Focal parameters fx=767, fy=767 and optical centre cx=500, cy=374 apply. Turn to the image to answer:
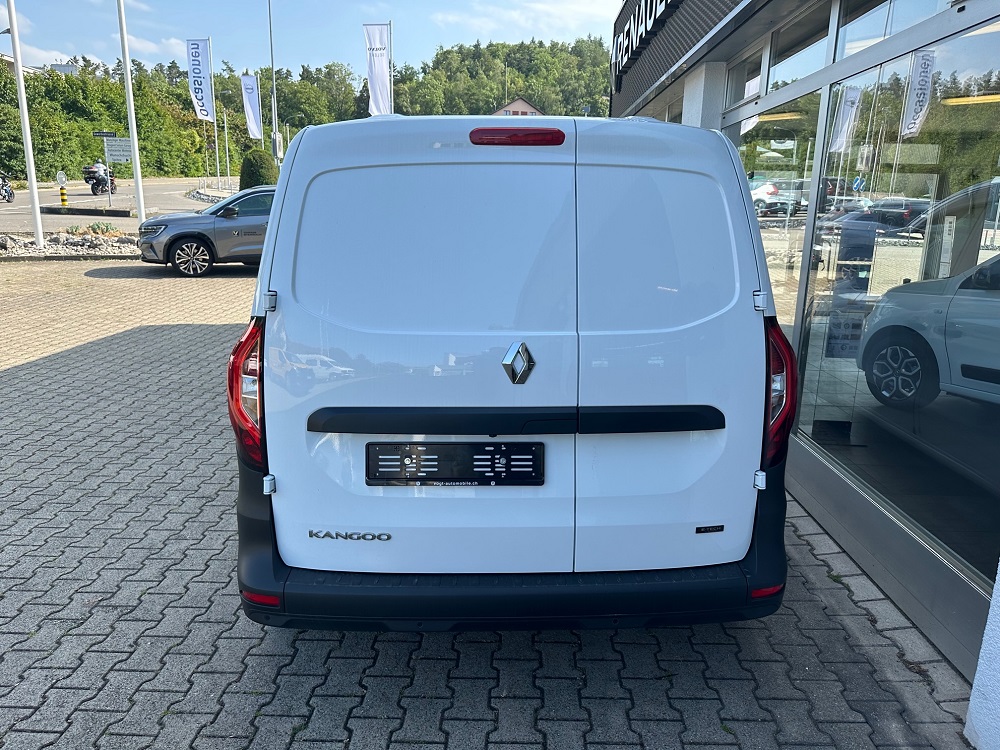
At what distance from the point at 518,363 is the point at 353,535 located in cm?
78

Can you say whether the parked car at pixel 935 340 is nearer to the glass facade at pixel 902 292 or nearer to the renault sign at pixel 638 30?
the glass facade at pixel 902 292

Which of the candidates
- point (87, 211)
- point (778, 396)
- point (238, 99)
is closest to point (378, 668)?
point (778, 396)

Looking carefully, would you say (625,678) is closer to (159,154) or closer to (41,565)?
(41,565)

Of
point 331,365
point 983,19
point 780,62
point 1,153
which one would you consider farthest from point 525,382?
point 1,153

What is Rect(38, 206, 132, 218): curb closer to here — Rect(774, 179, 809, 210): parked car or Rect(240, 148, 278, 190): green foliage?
Rect(240, 148, 278, 190): green foliage

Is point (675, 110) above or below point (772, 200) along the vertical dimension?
above

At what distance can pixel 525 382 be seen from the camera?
93.9 inches

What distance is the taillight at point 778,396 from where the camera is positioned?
2.54 m

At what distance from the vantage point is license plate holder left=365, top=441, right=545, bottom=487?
2.44 metres

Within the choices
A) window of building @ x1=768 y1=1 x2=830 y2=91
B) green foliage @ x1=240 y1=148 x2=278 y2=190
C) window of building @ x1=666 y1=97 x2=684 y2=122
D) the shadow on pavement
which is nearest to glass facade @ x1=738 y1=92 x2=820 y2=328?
window of building @ x1=768 y1=1 x2=830 y2=91

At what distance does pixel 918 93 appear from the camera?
4000 mm

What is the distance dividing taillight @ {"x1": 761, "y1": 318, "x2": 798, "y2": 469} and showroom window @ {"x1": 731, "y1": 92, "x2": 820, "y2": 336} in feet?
8.35

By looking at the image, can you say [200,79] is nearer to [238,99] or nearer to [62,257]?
[62,257]

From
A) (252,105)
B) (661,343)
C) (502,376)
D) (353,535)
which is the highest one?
(252,105)
